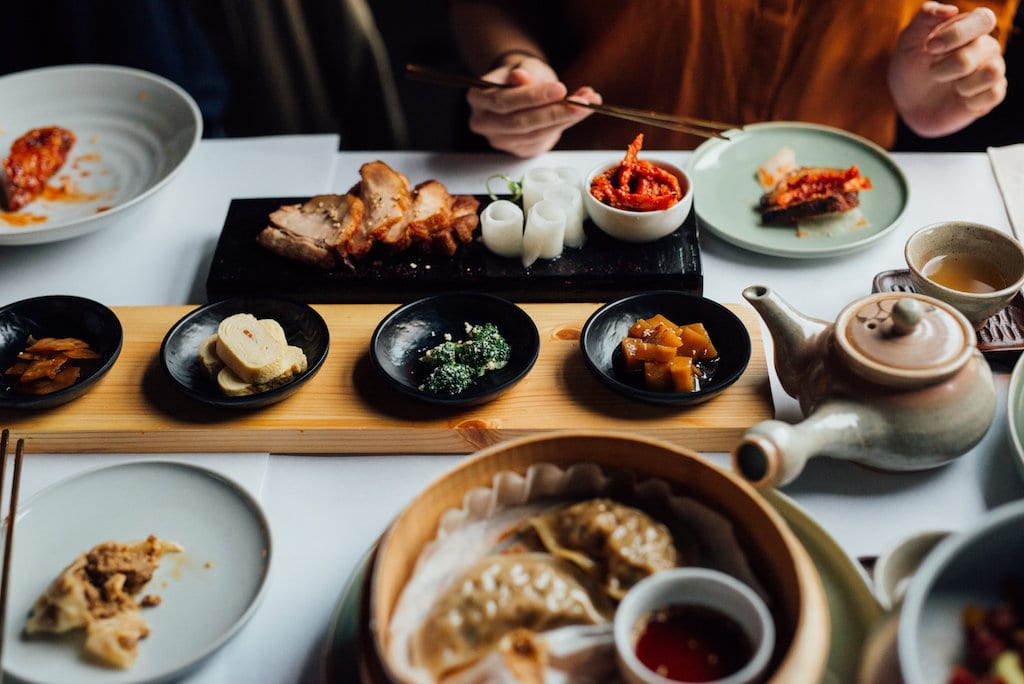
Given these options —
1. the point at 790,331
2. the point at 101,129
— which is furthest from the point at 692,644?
the point at 101,129

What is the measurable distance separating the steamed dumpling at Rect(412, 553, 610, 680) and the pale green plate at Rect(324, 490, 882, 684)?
0.38 feet

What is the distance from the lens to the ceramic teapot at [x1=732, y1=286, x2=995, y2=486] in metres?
1.44

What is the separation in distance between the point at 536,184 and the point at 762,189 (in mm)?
654

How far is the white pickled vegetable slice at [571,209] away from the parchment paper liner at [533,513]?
2.99 ft

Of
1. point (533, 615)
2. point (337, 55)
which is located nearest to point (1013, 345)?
point (533, 615)

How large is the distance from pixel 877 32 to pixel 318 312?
6.19 feet

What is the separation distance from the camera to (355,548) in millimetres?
1551

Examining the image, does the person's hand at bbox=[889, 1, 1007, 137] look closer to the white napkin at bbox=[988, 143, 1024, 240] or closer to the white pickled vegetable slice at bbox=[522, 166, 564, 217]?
the white napkin at bbox=[988, 143, 1024, 240]

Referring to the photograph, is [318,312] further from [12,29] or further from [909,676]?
[12,29]

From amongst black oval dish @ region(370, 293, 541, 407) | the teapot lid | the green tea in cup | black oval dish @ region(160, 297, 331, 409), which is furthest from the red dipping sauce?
the green tea in cup

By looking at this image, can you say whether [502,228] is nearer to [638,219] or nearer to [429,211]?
[429,211]

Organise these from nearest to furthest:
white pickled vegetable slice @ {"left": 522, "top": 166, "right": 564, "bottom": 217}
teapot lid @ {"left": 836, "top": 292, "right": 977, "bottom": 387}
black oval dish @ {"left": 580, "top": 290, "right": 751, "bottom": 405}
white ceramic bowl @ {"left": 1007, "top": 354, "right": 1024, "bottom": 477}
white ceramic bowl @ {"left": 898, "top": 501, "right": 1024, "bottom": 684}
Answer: white ceramic bowl @ {"left": 898, "top": 501, "right": 1024, "bottom": 684} < teapot lid @ {"left": 836, "top": 292, "right": 977, "bottom": 387} < white ceramic bowl @ {"left": 1007, "top": 354, "right": 1024, "bottom": 477} < black oval dish @ {"left": 580, "top": 290, "right": 751, "bottom": 405} < white pickled vegetable slice @ {"left": 522, "top": 166, "right": 564, "bottom": 217}

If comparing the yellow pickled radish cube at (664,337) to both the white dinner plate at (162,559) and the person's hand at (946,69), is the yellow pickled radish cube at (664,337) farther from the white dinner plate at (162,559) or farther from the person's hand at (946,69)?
the person's hand at (946,69)

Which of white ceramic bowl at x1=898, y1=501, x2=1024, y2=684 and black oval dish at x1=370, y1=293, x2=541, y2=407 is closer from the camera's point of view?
white ceramic bowl at x1=898, y1=501, x2=1024, y2=684
